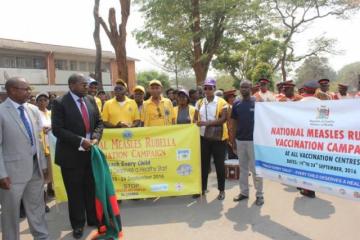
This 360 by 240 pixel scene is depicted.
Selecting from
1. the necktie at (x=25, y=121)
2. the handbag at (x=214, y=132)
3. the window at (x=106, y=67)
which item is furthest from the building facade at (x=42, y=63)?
the necktie at (x=25, y=121)

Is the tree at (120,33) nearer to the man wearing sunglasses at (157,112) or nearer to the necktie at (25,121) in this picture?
the man wearing sunglasses at (157,112)

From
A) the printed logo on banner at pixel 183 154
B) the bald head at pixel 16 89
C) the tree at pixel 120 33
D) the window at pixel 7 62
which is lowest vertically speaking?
the printed logo on banner at pixel 183 154

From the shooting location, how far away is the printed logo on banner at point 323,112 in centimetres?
453

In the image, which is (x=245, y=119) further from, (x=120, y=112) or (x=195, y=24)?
(x=195, y=24)

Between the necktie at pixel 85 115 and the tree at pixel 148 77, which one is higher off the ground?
the tree at pixel 148 77

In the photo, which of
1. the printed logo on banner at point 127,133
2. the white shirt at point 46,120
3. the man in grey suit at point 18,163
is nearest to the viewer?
the man in grey suit at point 18,163

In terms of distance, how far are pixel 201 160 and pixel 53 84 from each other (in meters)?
34.0

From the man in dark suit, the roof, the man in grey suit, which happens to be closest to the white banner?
the man in dark suit

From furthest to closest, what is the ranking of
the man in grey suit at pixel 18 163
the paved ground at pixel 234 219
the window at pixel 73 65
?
the window at pixel 73 65 < the paved ground at pixel 234 219 < the man in grey suit at pixel 18 163

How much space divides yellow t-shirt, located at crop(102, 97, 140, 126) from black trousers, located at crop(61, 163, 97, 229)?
4.85 feet

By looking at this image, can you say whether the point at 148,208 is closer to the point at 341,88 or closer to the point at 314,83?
the point at 314,83

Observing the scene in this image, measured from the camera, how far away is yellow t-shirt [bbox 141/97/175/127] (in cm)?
640

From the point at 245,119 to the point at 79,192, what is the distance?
2.73m

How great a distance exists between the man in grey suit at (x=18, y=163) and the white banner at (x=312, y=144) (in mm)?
3139
